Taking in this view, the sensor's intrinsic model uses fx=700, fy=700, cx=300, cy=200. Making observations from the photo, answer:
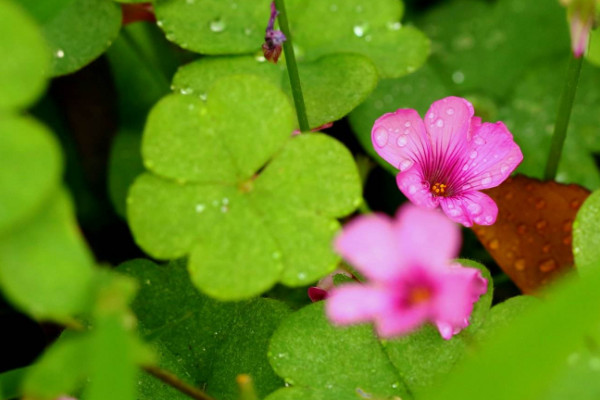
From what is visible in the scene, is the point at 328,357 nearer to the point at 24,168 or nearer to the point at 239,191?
the point at 239,191

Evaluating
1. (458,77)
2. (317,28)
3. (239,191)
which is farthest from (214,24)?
(458,77)

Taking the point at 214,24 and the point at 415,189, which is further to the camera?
the point at 214,24

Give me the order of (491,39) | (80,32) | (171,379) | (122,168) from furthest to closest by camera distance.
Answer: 1. (491,39)
2. (122,168)
3. (80,32)
4. (171,379)

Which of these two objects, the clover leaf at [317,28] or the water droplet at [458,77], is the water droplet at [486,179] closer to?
the clover leaf at [317,28]

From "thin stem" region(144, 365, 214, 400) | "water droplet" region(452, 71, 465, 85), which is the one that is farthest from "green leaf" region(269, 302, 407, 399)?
"water droplet" region(452, 71, 465, 85)

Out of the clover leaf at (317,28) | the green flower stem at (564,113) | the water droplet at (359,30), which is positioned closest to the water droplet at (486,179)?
the green flower stem at (564,113)

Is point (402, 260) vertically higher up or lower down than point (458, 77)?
higher up
